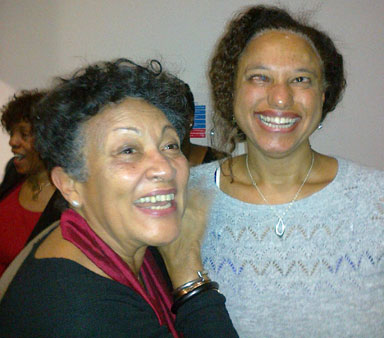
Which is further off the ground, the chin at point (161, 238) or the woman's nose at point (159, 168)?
the woman's nose at point (159, 168)

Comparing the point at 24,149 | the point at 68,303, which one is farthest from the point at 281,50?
the point at 24,149

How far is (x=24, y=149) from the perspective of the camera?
7.27ft

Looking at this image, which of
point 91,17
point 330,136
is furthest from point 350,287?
point 91,17

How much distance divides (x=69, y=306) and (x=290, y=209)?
81 centimetres

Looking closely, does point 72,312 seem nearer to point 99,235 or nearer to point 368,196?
point 99,235

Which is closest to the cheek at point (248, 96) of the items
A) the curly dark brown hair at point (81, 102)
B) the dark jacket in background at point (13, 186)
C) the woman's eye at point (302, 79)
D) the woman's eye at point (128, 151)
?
the woman's eye at point (302, 79)

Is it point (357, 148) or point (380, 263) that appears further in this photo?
point (357, 148)

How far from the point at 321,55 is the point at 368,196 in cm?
54

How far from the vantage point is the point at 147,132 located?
1.04 metres

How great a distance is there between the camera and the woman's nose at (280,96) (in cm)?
124

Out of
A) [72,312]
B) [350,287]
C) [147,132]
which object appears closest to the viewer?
[72,312]

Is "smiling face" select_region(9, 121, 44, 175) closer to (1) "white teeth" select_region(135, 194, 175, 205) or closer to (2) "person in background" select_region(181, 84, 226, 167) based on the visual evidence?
(2) "person in background" select_region(181, 84, 226, 167)

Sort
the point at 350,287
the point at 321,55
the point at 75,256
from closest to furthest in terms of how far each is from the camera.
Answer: the point at 75,256 → the point at 350,287 → the point at 321,55

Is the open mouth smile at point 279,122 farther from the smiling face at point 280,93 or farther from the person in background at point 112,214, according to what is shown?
the person in background at point 112,214
